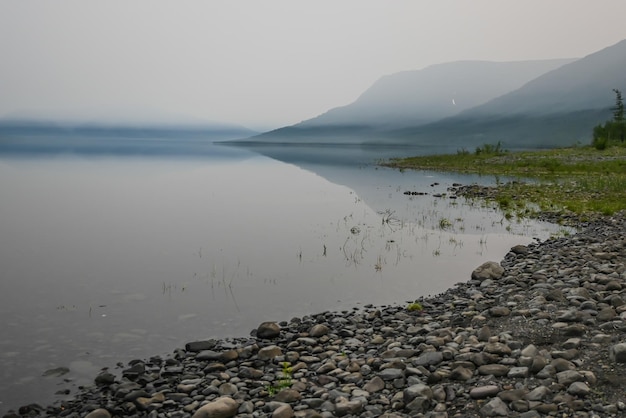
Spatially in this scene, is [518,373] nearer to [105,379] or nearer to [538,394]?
[538,394]

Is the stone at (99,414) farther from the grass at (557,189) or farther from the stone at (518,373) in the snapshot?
the grass at (557,189)

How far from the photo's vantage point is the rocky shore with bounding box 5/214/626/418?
23.9 ft

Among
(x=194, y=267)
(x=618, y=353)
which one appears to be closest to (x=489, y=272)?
(x=618, y=353)

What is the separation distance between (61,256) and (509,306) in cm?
1728

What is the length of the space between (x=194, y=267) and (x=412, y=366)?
11551 mm

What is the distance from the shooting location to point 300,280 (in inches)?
658

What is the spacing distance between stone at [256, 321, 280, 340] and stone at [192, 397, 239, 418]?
11.8ft

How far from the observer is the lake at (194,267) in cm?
1155

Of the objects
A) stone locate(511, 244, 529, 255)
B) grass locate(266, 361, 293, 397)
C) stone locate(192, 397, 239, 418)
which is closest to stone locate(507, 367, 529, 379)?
grass locate(266, 361, 293, 397)

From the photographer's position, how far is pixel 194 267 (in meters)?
18.5

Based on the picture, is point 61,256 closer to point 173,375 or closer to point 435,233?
point 173,375

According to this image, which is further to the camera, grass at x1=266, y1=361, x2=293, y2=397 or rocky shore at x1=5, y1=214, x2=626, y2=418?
grass at x1=266, y1=361, x2=293, y2=397

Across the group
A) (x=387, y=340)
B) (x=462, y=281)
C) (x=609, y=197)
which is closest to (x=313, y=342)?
(x=387, y=340)

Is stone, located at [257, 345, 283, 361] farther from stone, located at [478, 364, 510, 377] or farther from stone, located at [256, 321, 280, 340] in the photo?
stone, located at [478, 364, 510, 377]
